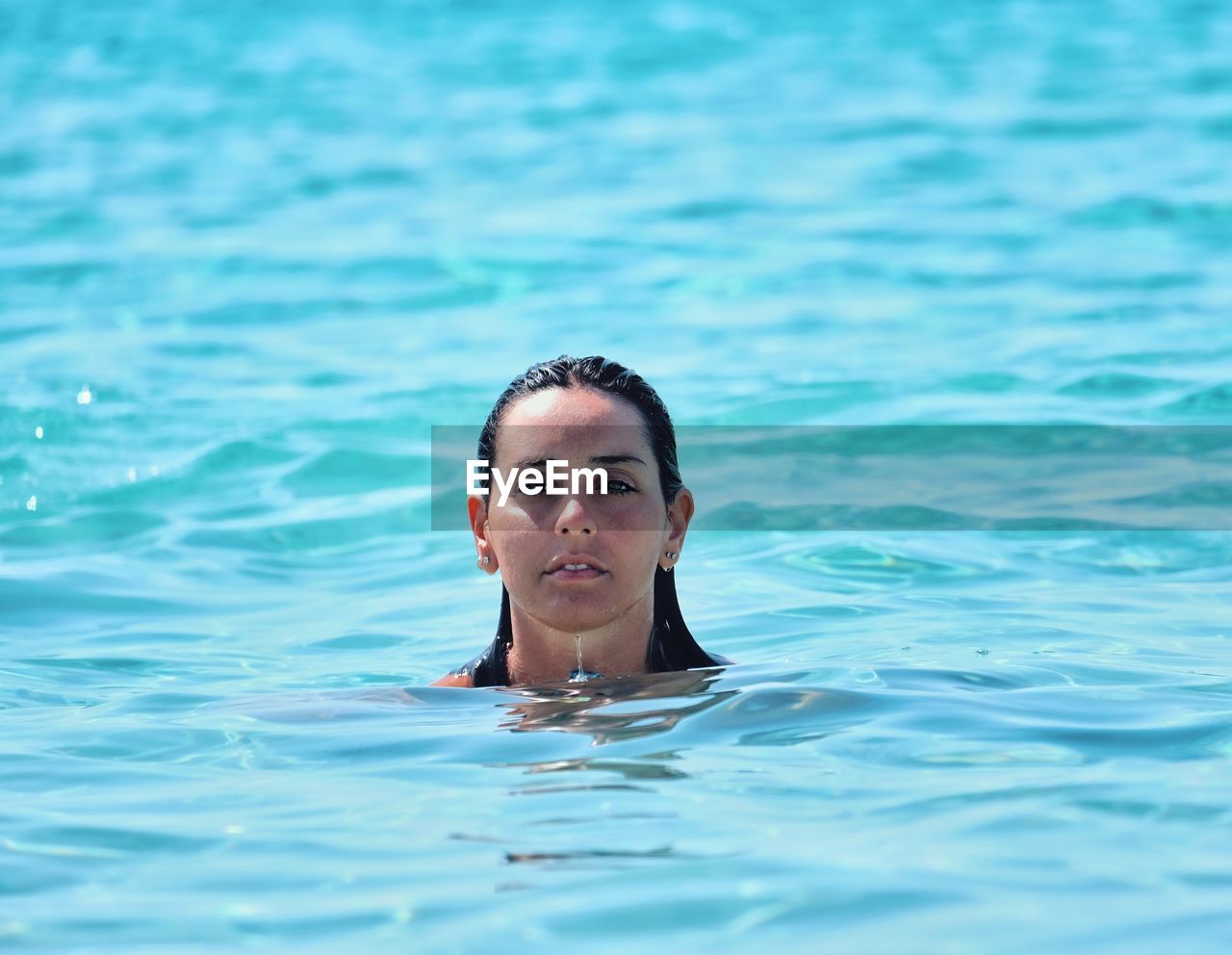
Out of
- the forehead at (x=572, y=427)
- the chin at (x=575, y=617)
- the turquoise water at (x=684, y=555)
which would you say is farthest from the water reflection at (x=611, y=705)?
the forehead at (x=572, y=427)

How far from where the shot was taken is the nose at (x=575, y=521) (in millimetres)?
4086

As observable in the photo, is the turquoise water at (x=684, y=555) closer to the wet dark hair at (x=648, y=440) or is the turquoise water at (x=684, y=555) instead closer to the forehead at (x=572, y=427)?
the wet dark hair at (x=648, y=440)

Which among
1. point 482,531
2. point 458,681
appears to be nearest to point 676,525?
point 482,531

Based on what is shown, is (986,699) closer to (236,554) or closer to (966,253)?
(236,554)

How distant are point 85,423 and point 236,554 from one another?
2.42 meters

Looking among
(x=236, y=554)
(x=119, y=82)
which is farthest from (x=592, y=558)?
(x=119, y=82)

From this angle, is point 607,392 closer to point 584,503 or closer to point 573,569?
point 584,503

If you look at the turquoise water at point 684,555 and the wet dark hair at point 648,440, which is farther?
the wet dark hair at point 648,440

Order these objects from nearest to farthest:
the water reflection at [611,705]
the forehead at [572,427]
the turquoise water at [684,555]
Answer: the turquoise water at [684,555]
the water reflection at [611,705]
the forehead at [572,427]

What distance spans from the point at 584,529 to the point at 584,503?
7 centimetres

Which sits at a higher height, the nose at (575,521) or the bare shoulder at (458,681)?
the nose at (575,521)

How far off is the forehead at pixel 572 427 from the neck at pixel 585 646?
0.42m

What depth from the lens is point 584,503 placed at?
163 inches

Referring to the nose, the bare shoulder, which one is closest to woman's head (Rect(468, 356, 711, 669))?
the nose
